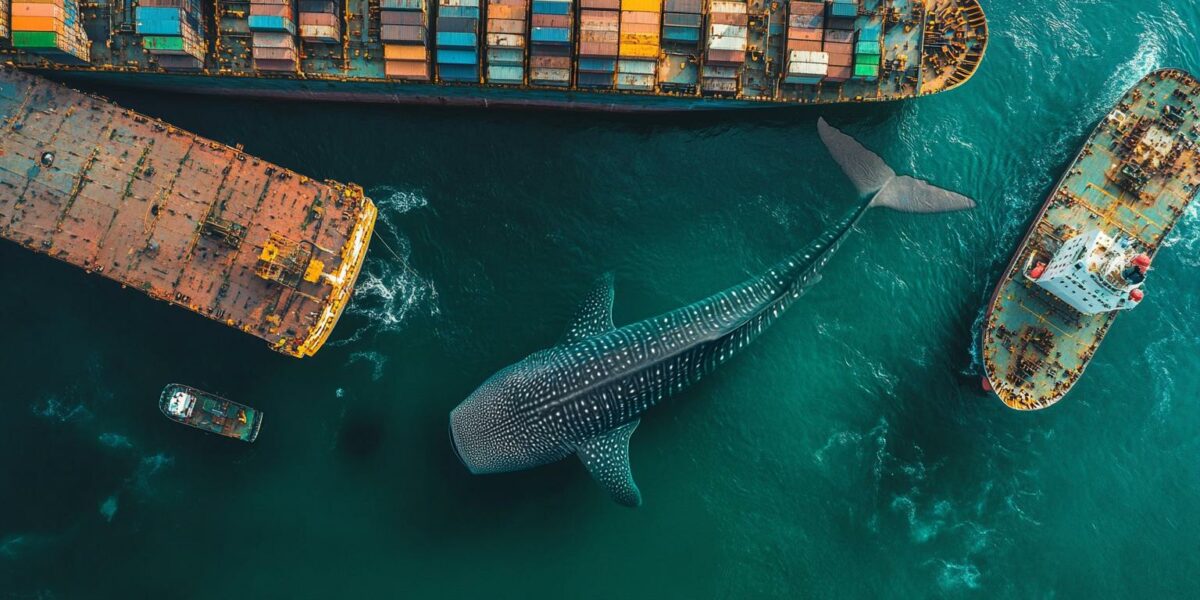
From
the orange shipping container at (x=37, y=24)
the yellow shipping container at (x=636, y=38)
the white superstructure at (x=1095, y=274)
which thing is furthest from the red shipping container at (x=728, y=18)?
the orange shipping container at (x=37, y=24)

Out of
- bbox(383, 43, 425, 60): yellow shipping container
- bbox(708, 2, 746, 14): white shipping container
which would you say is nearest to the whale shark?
bbox(708, 2, 746, 14): white shipping container

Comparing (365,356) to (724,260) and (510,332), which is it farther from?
(724,260)

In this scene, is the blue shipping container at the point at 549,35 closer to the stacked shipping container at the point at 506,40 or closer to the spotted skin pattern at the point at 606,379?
the stacked shipping container at the point at 506,40

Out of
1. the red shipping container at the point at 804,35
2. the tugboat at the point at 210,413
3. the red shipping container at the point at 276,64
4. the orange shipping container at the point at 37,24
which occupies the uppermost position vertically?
the red shipping container at the point at 804,35

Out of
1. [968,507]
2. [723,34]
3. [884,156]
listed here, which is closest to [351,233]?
[723,34]

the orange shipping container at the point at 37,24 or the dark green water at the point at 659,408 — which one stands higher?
the orange shipping container at the point at 37,24

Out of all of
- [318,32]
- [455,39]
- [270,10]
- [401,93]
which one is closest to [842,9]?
[455,39]
